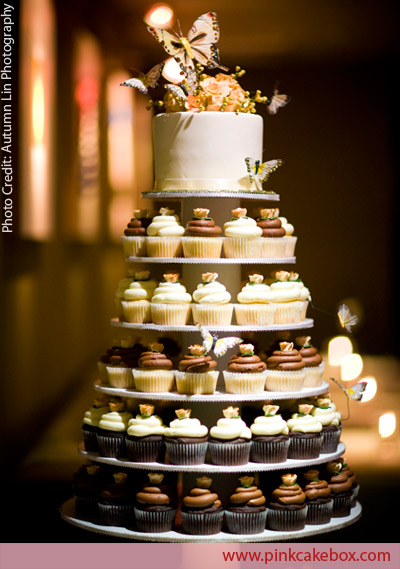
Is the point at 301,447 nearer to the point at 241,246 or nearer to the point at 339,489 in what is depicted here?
the point at 339,489

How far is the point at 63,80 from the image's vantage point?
812cm

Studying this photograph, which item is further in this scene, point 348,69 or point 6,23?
point 348,69

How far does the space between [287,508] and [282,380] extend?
710mm

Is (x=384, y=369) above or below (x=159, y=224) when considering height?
below

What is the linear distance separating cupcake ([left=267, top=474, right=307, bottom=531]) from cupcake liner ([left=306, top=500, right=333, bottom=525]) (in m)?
0.09

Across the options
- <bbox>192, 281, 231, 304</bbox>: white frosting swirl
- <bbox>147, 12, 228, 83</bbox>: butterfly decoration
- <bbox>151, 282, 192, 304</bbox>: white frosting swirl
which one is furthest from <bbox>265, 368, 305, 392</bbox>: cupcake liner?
<bbox>147, 12, 228, 83</bbox>: butterfly decoration

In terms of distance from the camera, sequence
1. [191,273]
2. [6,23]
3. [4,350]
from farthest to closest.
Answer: [4,350] → [6,23] → [191,273]

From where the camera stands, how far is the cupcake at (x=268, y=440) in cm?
570

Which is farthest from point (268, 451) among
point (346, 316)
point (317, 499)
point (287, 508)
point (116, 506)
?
point (346, 316)

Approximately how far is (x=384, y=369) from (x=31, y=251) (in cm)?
342

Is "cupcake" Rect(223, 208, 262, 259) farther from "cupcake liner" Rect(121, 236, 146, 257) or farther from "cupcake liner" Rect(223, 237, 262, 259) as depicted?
"cupcake liner" Rect(121, 236, 146, 257)

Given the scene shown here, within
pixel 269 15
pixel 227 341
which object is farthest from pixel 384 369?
pixel 227 341

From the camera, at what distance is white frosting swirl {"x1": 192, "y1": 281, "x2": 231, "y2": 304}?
5.72m

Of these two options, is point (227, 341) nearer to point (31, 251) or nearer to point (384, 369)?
point (31, 251)
